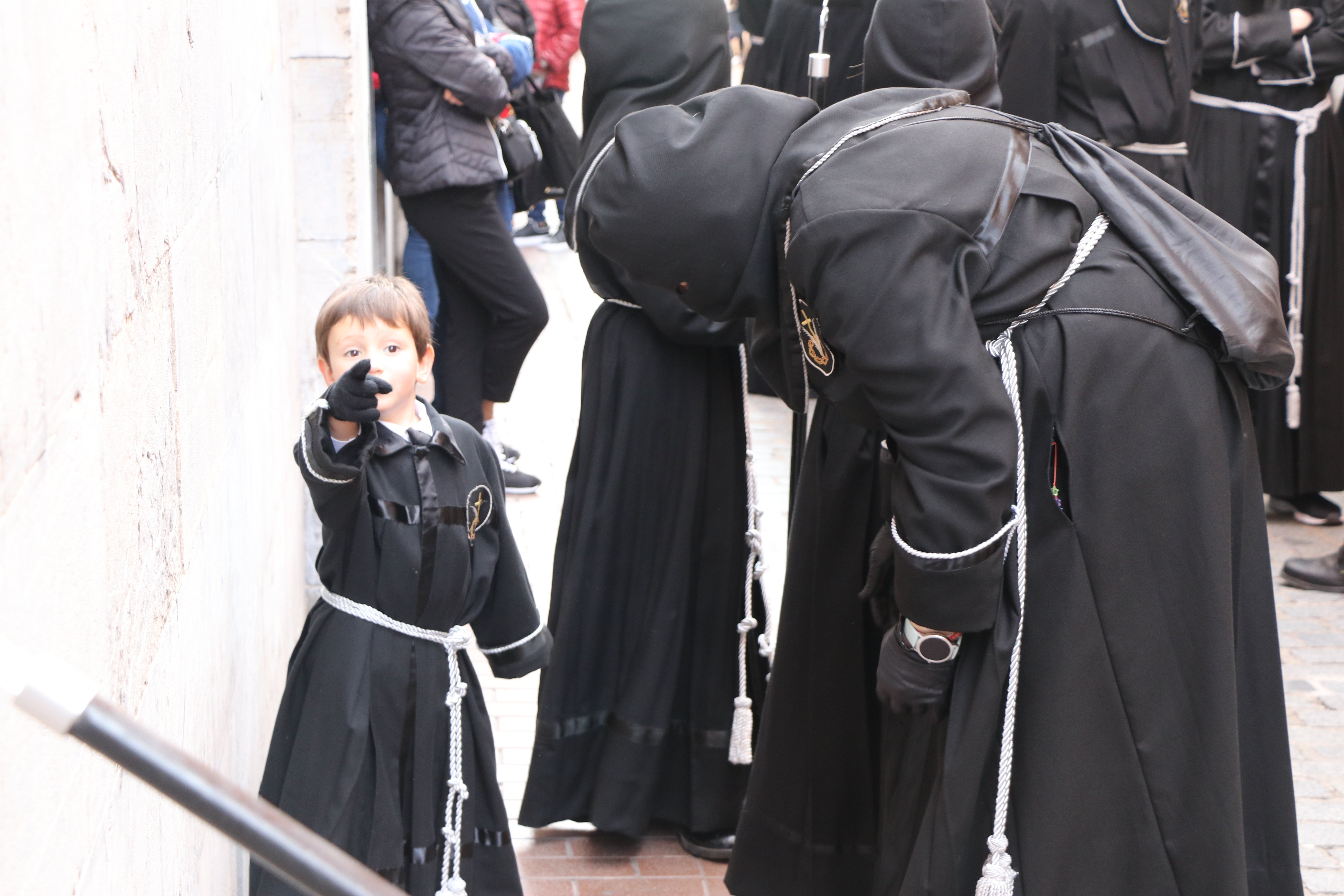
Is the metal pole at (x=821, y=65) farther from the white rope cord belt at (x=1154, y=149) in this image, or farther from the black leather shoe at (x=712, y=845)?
the black leather shoe at (x=712, y=845)

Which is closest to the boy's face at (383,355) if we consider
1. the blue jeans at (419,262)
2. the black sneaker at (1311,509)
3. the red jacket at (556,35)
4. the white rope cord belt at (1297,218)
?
the blue jeans at (419,262)

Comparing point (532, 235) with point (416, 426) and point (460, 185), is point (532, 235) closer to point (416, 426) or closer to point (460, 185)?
point (460, 185)

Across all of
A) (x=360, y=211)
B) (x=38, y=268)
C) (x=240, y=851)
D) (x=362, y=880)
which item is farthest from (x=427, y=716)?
(x=360, y=211)

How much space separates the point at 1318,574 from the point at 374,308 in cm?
425

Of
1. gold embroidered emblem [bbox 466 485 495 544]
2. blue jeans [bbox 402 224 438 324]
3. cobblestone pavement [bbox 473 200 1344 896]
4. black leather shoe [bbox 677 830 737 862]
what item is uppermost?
gold embroidered emblem [bbox 466 485 495 544]

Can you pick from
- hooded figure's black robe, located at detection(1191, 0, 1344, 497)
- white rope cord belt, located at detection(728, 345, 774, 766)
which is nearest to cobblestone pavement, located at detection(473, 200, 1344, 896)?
white rope cord belt, located at detection(728, 345, 774, 766)

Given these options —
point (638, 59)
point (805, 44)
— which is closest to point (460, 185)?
point (805, 44)

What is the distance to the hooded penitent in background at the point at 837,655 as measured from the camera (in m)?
2.84

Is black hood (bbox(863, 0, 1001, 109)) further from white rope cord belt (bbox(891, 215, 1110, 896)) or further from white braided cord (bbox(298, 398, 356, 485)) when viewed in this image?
white braided cord (bbox(298, 398, 356, 485))

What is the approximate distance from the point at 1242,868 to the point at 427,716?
4.60 ft

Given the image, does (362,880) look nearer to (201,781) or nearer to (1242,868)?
(201,781)

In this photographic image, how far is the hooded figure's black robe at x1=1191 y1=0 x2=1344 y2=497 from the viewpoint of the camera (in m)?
6.05

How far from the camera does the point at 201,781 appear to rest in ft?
3.04

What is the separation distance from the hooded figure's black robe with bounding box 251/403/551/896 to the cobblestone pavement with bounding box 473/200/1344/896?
2.90ft
